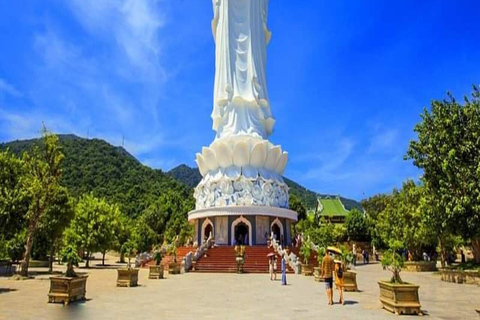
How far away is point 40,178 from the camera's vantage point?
78.2ft

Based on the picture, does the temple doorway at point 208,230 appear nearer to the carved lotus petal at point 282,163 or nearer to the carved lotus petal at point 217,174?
the carved lotus petal at point 217,174

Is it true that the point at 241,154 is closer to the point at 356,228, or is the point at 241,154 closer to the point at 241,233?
the point at 241,233

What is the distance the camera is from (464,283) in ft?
65.9

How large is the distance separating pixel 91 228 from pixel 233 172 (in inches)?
504

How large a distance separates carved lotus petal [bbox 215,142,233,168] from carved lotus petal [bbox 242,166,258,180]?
1.46 meters

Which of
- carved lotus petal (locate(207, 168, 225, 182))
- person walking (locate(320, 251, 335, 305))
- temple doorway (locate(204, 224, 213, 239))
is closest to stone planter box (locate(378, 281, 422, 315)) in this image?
person walking (locate(320, 251, 335, 305))

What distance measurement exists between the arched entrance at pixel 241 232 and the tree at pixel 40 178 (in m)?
15.6

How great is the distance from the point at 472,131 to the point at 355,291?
10.2 metres

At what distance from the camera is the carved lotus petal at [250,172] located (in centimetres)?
3644

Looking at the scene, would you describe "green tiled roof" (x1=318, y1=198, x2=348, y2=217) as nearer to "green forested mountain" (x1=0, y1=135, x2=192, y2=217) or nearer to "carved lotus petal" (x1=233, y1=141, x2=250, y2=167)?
"green forested mountain" (x1=0, y1=135, x2=192, y2=217)

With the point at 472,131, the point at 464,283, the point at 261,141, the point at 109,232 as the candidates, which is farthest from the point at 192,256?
the point at 472,131

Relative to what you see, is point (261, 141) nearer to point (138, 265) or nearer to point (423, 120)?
point (138, 265)

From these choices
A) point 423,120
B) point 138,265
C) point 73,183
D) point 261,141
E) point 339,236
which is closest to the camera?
point 423,120

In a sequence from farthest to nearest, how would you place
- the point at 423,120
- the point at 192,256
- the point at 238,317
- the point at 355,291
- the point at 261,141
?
the point at 261,141 < the point at 192,256 < the point at 423,120 < the point at 355,291 < the point at 238,317
